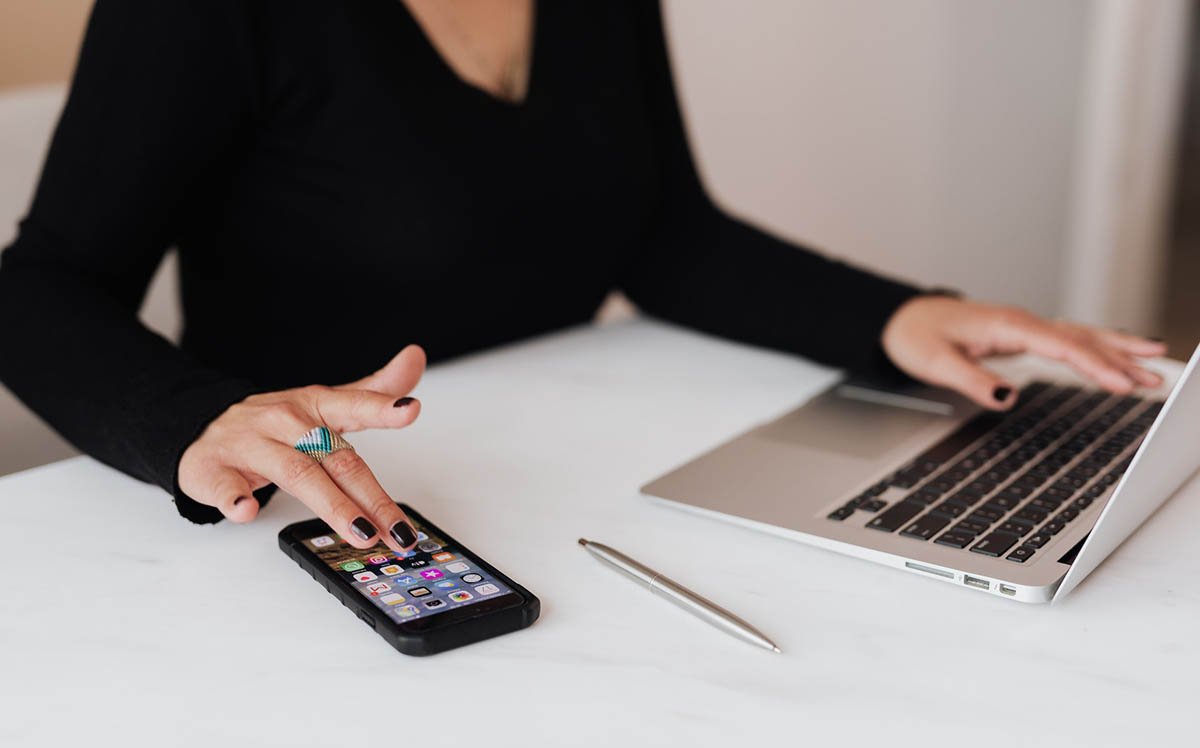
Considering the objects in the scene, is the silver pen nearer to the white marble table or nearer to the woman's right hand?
the white marble table

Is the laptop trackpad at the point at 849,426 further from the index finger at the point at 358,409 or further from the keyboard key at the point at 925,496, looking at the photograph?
the index finger at the point at 358,409

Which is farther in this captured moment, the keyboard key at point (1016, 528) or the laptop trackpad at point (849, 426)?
the laptop trackpad at point (849, 426)

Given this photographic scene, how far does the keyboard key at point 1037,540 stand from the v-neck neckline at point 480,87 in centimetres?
61

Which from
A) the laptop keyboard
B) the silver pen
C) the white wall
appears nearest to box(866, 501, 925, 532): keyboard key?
the laptop keyboard

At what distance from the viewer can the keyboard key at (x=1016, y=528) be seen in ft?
2.17

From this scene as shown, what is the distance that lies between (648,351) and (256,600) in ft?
1.73

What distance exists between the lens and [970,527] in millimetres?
672

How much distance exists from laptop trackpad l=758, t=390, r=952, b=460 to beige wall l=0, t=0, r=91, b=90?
41.0 inches

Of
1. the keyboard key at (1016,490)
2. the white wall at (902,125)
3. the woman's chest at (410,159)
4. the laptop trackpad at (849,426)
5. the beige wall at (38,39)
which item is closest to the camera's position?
the keyboard key at (1016,490)

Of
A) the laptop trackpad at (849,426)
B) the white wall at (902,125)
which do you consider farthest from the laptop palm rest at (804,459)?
the white wall at (902,125)

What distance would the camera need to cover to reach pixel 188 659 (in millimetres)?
569

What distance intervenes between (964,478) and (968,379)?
181 millimetres

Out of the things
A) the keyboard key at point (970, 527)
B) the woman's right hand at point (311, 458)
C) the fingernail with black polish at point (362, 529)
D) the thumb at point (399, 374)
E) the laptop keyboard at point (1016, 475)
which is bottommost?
the laptop keyboard at point (1016, 475)

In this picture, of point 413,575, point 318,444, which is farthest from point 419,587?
point 318,444
